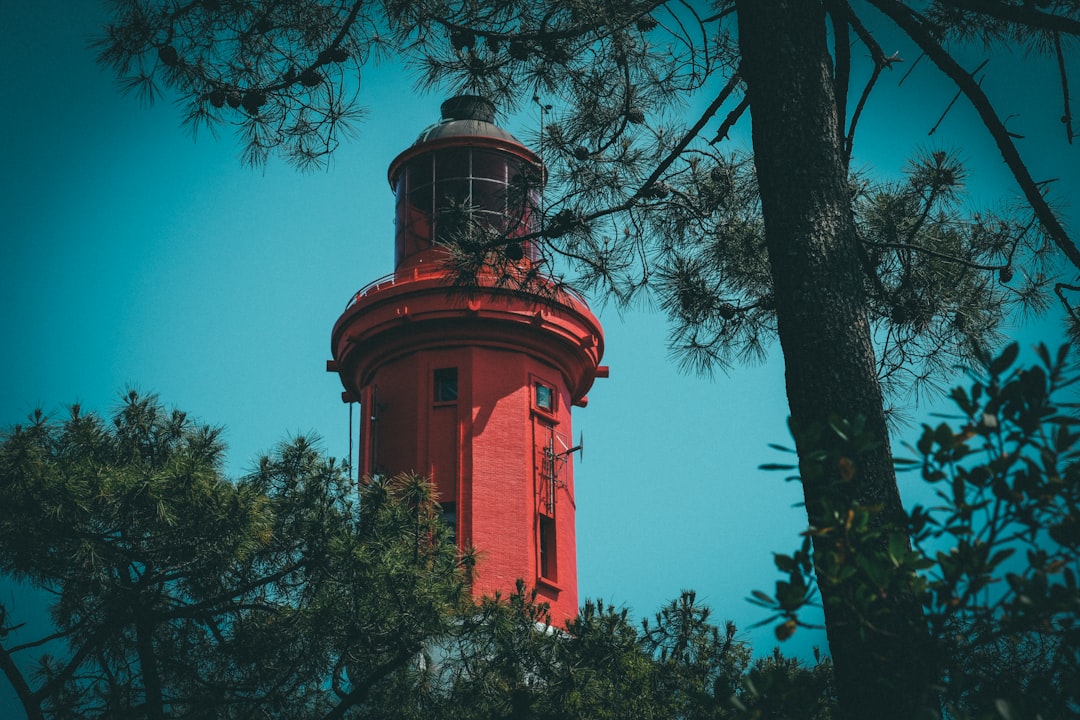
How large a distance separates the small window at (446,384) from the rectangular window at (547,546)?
8.10 ft

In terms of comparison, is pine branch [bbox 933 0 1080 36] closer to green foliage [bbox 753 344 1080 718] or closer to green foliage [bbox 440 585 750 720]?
green foliage [bbox 753 344 1080 718]

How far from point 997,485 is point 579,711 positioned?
736 centimetres

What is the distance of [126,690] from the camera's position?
9.45 m

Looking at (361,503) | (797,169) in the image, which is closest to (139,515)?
(361,503)

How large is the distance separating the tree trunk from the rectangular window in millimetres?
14216

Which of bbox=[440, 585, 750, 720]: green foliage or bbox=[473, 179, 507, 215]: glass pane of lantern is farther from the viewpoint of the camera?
bbox=[473, 179, 507, 215]: glass pane of lantern

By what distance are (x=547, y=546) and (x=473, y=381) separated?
9.46ft

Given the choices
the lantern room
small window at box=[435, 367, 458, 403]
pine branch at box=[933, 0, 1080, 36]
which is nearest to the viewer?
pine branch at box=[933, 0, 1080, 36]

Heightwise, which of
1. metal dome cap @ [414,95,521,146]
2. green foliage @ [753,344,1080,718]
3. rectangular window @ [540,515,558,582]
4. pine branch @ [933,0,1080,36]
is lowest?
green foliage @ [753,344,1080,718]

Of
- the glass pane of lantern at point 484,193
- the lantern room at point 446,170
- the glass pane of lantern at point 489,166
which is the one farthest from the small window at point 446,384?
the glass pane of lantern at point 489,166

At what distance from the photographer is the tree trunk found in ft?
12.1

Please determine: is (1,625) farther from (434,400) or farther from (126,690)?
(434,400)

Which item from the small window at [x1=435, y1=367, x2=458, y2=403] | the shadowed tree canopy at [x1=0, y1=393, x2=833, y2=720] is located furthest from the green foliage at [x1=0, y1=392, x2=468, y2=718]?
the small window at [x1=435, y1=367, x2=458, y2=403]

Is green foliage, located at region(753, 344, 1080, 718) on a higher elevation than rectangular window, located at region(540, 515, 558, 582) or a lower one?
lower
